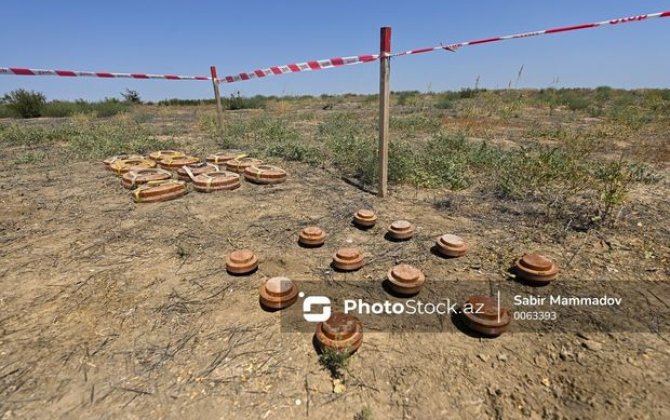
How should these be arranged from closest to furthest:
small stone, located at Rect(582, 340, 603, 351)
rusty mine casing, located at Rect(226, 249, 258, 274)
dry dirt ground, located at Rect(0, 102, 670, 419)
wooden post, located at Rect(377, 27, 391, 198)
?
dry dirt ground, located at Rect(0, 102, 670, 419) → small stone, located at Rect(582, 340, 603, 351) → rusty mine casing, located at Rect(226, 249, 258, 274) → wooden post, located at Rect(377, 27, 391, 198)

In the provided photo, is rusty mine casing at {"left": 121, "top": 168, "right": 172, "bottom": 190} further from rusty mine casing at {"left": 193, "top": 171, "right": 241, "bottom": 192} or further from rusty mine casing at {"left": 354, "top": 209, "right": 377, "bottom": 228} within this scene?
rusty mine casing at {"left": 354, "top": 209, "right": 377, "bottom": 228}

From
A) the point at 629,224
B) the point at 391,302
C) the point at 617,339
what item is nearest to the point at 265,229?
the point at 391,302

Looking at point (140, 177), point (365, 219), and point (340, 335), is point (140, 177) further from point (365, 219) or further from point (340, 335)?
point (340, 335)

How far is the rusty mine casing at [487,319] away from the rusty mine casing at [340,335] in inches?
24.7

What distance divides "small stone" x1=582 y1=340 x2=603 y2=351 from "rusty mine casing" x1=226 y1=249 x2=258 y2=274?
2.10m

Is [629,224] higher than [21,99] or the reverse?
the reverse

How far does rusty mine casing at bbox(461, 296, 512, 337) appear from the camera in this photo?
182 cm

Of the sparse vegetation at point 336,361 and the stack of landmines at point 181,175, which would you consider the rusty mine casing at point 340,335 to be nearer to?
the sparse vegetation at point 336,361

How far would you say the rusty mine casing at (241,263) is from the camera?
2406 millimetres

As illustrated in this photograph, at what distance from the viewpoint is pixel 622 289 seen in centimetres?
221

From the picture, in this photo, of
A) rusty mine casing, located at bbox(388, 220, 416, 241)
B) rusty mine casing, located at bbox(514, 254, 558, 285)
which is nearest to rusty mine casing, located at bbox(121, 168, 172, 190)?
rusty mine casing, located at bbox(388, 220, 416, 241)

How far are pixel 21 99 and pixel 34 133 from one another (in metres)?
11.0

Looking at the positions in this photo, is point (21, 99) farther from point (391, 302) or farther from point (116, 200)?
point (391, 302)

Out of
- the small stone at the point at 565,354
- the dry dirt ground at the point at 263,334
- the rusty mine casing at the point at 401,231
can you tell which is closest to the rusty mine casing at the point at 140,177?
the dry dirt ground at the point at 263,334
